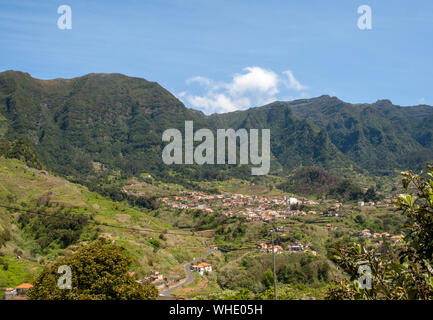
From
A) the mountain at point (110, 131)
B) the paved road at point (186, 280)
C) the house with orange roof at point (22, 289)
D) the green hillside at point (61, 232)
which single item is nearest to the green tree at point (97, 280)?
the house with orange roof at point (22, 289)

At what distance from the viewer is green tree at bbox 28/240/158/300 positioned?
46.1 ft

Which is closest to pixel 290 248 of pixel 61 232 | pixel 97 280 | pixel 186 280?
pixel 186 280

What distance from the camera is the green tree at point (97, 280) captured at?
46.1 feet

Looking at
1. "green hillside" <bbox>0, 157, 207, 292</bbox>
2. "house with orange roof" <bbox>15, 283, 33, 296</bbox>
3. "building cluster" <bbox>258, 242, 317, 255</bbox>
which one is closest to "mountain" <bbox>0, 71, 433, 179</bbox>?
"green hillside" <bbox>0, 157, 207, 292</bbox>

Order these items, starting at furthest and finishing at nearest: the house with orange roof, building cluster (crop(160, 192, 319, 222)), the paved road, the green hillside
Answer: building cluster (crop(160, 192, 319, 222)) < the green hillside < the paved road < the house with orange roof

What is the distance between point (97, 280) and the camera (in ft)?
47.7

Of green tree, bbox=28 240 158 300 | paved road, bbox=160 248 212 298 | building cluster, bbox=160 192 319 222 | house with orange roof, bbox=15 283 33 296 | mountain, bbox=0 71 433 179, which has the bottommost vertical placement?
paved road, bbox=160 248 212 298

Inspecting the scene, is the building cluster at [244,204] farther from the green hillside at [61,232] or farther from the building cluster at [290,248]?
the green hillside at [61,232]

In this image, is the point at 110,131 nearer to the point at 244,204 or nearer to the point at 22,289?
the point at 244,204

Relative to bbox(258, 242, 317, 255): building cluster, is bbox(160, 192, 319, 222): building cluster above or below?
above

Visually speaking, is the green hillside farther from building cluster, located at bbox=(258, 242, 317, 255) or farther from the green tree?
the green tree
